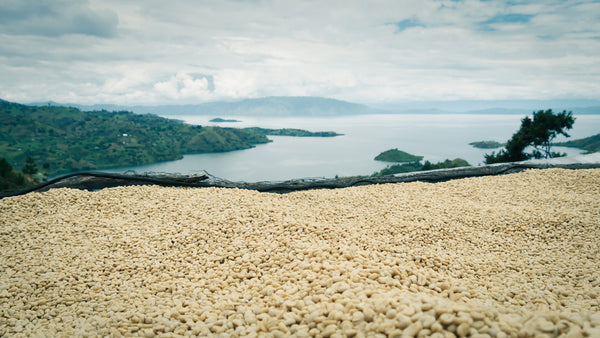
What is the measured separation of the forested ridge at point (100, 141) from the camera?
48.9 metres

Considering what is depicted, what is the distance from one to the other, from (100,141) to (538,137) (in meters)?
62.0

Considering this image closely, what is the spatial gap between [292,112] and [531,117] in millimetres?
156854

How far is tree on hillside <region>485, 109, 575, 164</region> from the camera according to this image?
1845cm

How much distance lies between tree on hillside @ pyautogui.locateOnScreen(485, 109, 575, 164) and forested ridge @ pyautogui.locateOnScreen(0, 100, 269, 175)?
1596 inches

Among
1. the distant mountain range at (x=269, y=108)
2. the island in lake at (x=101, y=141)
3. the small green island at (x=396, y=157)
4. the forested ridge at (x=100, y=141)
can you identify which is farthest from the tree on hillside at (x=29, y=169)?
the distant mountain range at (x=269, y=108)

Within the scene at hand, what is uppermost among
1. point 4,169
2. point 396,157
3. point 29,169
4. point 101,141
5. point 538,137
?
point 101,141

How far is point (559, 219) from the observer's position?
4.85 meters

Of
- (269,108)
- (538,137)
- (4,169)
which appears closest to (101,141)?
(4,169)

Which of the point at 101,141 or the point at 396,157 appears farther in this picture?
the point at 101,141

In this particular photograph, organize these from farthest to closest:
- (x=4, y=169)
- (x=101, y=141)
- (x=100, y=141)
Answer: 1. (x=100, y=141)
2. (x=101, y=141)
3. (x=4, y=169)

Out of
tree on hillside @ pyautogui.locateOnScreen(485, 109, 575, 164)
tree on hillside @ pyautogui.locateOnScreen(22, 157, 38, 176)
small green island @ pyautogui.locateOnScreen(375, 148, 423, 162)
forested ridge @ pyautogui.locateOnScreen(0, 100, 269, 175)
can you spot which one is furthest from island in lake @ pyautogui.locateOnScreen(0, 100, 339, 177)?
tree on hillside @ pyautogui.locateOnScreen(485, 109, 575, 164)

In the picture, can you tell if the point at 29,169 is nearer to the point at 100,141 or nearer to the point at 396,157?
the point at 100,141

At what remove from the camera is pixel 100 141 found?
56.3m

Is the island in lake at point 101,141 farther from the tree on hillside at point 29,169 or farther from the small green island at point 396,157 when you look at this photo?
the small green island at point 396,157
